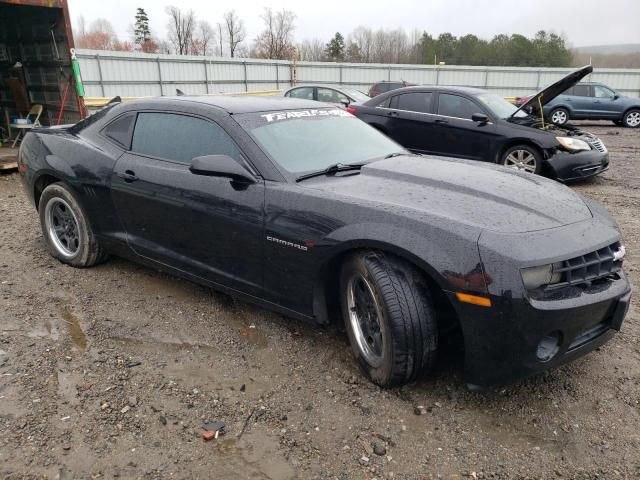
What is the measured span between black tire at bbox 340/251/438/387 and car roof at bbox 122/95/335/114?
1.45m

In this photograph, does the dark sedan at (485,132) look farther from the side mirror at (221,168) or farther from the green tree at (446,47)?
the green tree at (446,47)

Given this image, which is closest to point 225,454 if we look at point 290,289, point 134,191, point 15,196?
point 290,289

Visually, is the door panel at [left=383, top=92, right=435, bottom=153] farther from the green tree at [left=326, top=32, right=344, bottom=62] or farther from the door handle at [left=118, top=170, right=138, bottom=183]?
the green tree at [left=326, top=32, right=344, bottom=62]

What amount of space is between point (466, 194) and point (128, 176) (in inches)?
95.4

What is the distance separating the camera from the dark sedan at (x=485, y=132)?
Answer: 7547 mm

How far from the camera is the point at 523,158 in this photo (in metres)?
7.64

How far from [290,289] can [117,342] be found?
4.05ft

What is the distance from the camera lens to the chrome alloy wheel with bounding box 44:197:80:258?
4449mm

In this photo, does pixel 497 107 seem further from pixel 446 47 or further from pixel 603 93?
pixel 446 47

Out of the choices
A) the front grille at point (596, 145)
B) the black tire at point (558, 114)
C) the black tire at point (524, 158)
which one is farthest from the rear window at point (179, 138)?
the black tire at point (558, 114)

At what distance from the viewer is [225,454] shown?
2.36 meters

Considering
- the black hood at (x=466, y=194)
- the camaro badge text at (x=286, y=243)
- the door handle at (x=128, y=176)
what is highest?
the black hood at (x=466, y=194)

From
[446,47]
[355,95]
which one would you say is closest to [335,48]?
[446,47]

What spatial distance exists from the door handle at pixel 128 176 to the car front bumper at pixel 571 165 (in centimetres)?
603
